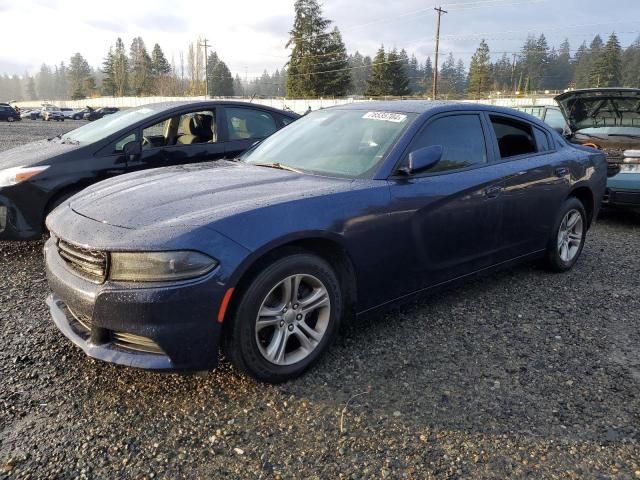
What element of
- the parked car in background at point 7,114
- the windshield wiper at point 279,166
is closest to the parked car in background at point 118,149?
the windshield wiper at point 279,166

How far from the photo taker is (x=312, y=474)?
2.05 metres

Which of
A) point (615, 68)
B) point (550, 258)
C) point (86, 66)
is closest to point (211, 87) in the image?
point (86, 66)

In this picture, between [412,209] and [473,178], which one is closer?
[412,209]

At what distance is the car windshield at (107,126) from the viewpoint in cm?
512

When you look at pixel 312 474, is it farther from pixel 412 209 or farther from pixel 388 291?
pixel 412 209

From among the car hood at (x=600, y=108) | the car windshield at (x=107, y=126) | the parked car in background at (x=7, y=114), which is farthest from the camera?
the parked car in background at (x=7, y=114)

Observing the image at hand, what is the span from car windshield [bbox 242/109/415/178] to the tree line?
161ft

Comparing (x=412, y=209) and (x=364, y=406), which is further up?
(x=412, y=209)

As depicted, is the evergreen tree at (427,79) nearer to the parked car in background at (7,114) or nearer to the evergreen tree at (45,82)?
the parked car in background at (7,114)

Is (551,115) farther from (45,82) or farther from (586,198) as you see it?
(45,82)

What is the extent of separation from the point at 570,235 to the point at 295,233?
325cm

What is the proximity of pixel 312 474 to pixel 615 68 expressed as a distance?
272 feet

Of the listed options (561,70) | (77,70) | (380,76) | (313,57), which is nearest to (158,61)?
(77,70)

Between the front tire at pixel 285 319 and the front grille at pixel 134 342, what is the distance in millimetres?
335
